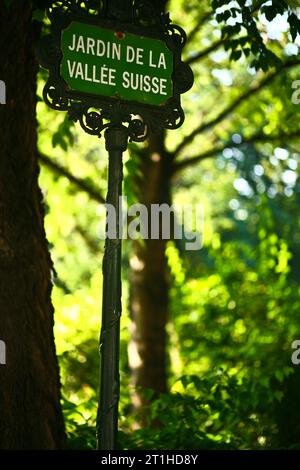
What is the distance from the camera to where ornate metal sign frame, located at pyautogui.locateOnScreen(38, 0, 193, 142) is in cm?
320

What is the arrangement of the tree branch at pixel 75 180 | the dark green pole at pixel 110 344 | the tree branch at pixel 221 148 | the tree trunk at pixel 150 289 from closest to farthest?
the dark green pole at pixel 110 344
the tree branch at pixel 75 180
the tree trunk at pixel 150 289
the tree branch at pixel 221 148

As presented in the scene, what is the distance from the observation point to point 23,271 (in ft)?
14.4

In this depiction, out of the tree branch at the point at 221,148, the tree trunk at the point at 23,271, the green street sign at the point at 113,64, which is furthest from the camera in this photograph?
the tree branch at the point at 221,148

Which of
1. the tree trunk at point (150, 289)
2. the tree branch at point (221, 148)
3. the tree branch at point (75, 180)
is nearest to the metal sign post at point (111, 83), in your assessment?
the tree branch at point (75, 180)

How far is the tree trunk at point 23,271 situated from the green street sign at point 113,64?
1.36 meters

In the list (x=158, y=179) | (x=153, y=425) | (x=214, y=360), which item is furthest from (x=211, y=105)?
(x=153, y=425)

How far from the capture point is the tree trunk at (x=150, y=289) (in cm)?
938

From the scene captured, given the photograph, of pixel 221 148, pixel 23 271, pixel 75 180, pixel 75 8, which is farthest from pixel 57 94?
pixel 221 148

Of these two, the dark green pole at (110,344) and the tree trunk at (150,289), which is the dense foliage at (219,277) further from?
the dark green pole at (110,344)

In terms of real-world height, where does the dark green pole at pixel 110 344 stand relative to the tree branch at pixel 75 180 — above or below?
below

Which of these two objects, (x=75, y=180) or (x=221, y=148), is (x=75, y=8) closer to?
(x=75, y=180)

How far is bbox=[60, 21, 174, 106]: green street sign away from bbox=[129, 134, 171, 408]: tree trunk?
604 cm

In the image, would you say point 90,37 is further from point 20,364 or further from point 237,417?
point 237,417

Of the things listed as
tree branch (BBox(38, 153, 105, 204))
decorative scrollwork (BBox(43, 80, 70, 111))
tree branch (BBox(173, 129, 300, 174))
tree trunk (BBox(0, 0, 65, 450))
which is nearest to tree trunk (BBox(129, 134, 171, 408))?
tree branch (BBox(173, 129, 300, 174))
